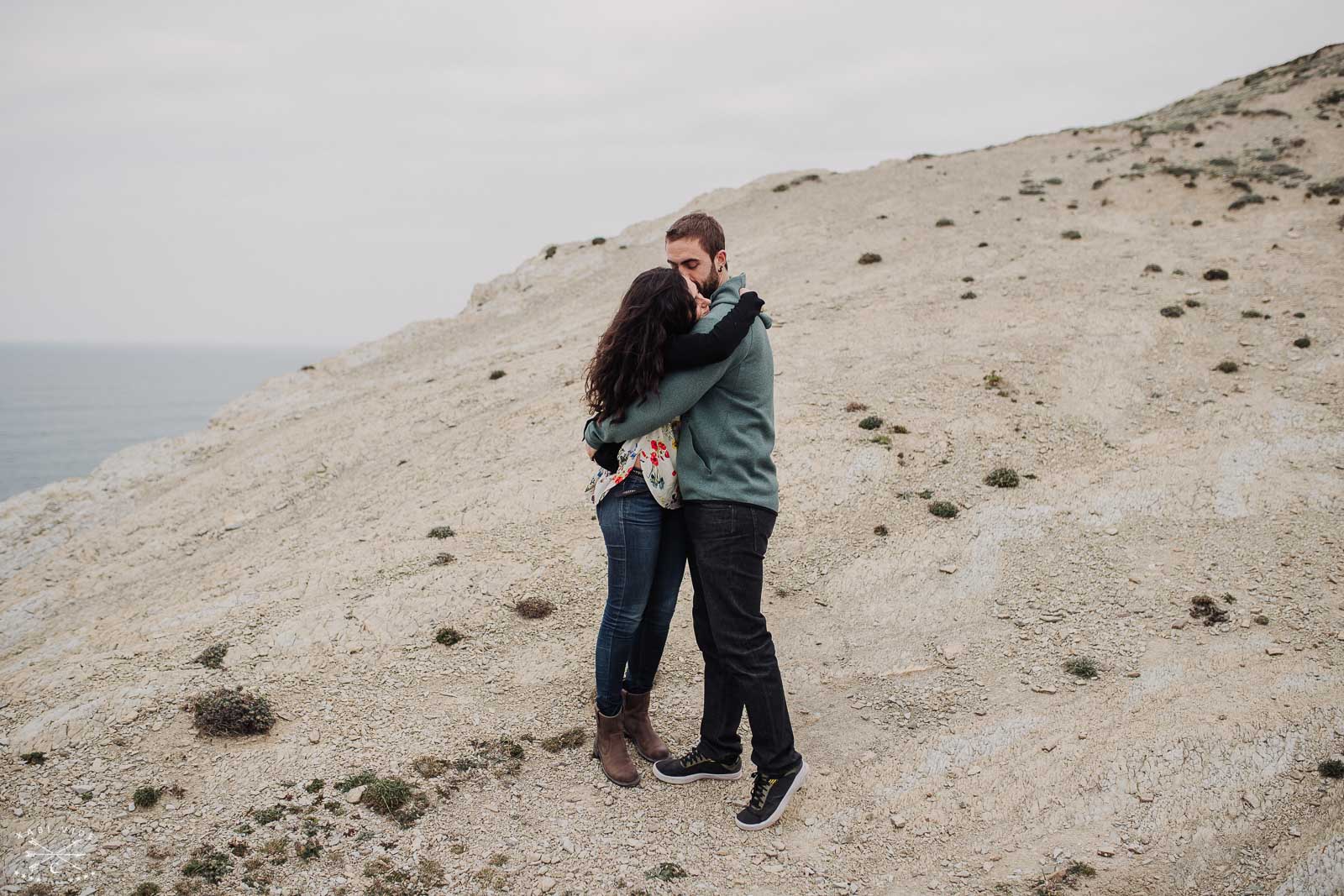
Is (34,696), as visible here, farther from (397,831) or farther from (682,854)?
(682,854)

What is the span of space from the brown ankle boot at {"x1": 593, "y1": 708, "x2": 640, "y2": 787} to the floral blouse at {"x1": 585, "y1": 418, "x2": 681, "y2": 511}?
2333 mm

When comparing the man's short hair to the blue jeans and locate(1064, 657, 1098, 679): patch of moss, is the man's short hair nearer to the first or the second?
the blue jeans

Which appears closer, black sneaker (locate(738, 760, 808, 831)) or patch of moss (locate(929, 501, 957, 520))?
black sneaker (locate(738, 760, 808, 831))

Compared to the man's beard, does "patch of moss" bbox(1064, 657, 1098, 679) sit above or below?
below

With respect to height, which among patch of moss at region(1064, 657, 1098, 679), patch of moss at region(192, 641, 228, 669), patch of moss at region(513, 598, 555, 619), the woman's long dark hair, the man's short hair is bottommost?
patch of moss at region(1064, 657, 1098, 679)

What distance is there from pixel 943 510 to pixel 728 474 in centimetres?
849

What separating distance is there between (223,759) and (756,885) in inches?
210

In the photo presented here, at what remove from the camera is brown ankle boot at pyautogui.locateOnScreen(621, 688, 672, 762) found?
7.54 meters

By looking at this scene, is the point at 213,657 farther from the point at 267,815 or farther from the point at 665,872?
the point at 665,872

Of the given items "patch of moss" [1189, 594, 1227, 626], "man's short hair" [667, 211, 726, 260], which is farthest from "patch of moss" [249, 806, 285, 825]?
"patch of moss" [1189, 594, 1227, 626]

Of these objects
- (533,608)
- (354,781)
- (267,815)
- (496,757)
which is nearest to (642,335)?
(496,757)

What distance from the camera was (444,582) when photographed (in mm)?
11828

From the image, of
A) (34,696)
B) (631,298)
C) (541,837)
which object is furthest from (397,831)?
(34,696)


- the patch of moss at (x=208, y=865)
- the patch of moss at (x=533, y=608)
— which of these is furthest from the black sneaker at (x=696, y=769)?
the patch of moss at (x=533, y=608)
